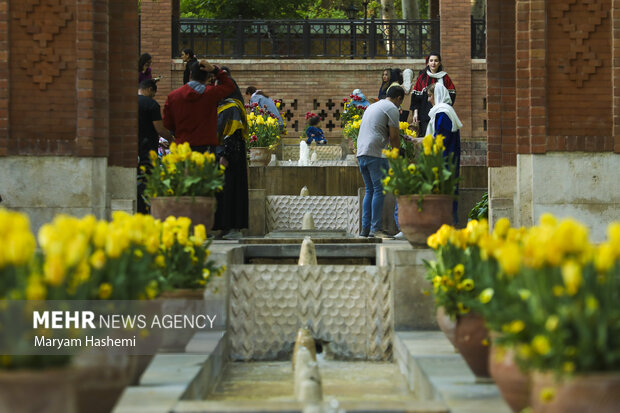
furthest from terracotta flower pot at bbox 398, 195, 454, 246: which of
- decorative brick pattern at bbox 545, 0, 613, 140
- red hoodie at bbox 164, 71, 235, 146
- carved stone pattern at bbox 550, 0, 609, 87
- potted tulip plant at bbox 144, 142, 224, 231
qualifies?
red hoodie at bbox 164, 71, 235, 146

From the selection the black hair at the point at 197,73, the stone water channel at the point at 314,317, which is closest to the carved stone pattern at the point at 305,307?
the stone water channel at the point at 314,317

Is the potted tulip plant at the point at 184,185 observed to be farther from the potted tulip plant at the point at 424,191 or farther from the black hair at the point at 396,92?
the black hair at the point at 396,92

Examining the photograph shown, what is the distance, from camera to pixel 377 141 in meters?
11.4

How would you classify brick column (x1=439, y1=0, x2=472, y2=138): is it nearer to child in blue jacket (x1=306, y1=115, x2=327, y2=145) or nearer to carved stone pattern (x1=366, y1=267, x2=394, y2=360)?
child in blue jacket (x1=306, y1=115, x2=327, y2=145)

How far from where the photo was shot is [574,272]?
11.7ft

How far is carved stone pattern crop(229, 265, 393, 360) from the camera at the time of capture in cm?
812

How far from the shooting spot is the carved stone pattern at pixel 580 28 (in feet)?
33.3

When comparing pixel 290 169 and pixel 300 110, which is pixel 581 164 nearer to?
pixel 290 169

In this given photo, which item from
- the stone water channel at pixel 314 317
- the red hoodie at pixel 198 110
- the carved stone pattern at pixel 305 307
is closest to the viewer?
the stone water channel at pixel 314 317

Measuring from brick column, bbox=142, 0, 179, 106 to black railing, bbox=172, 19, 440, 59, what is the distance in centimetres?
33

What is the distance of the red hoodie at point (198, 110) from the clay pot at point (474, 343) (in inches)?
212

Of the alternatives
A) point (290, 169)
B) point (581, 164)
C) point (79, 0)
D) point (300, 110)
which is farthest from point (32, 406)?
point (300, 110)

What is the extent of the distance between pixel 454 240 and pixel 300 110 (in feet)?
67.6

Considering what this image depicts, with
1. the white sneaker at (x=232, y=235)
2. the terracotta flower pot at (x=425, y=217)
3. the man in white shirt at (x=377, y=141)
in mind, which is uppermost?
the man in white shirt at (x=377, y=141)
